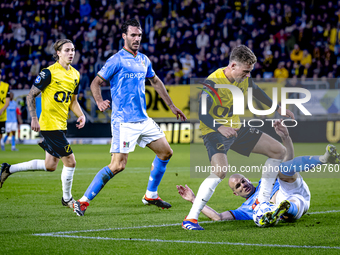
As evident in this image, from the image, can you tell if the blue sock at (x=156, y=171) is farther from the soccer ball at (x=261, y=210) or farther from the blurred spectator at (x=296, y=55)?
the blurred spectator at (x=296, y=55)

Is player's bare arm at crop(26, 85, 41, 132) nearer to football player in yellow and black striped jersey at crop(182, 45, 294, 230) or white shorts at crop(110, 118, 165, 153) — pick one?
white shorts at crop(110, 118, 165, 153)

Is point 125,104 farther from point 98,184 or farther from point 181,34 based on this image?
point 181,34

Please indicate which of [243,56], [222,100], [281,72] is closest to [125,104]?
[222,100]

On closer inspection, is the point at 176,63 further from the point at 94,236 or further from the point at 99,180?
the point at 94,236

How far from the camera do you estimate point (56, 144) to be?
7.17m

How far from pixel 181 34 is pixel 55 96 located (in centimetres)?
1788

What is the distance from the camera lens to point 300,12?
24.5 metres

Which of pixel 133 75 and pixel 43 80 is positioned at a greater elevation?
pixel 133 75

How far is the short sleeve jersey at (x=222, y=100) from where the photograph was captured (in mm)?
5524

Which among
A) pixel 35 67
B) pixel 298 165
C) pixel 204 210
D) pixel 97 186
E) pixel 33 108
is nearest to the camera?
pixel 298 165

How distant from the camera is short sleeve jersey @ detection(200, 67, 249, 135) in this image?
18.1 feet

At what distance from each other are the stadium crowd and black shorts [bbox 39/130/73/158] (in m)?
14.9

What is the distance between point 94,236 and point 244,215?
186 cm

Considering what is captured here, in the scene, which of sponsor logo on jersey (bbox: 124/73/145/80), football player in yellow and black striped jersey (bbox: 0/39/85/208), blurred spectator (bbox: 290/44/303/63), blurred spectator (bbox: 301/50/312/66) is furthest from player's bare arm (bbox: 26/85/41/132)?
blurred spectator (bbox: 290/44/303/63)
